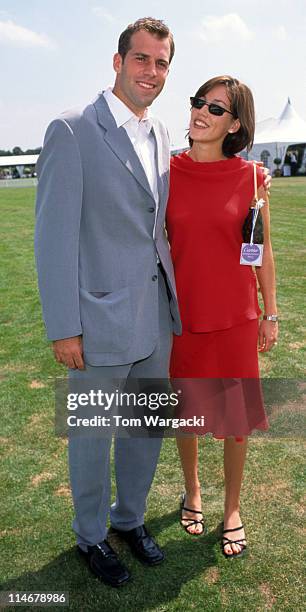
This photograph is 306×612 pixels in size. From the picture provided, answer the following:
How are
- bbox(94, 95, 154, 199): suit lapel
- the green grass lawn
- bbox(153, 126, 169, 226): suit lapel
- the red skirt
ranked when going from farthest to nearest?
the red skirt
the green grass lawn
bbox(153, 126, 169, 226): suit lapel
bbox(94, 95, 154, 199): suit lapel

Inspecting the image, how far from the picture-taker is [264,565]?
A: 251 centimetres

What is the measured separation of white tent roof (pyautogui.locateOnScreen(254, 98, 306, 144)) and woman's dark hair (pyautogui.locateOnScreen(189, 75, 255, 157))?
89.3 feet

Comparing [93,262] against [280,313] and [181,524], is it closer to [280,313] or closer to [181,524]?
[181,524]

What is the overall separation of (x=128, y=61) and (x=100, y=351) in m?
1.18

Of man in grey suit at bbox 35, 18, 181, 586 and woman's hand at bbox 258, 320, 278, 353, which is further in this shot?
woman's hand at bbox 258, 320, 278, 353

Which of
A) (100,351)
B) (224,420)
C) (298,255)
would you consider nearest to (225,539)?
(224,420)

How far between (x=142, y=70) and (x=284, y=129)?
94.7 ft

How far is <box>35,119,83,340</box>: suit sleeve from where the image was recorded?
77.5 inches

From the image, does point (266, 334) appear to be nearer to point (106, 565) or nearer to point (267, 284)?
point (267, 284)

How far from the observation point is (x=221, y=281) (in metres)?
2.44

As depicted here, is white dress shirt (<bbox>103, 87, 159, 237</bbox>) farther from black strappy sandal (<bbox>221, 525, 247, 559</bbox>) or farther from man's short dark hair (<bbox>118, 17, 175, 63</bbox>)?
black strappy sandal (<bbox>221, 525, 247, 559</bbox>)

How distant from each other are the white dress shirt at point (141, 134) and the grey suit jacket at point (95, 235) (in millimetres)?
39

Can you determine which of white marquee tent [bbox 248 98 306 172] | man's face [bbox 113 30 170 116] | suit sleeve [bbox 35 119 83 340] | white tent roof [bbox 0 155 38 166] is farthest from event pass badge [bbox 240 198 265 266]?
white tent roof [bbox 0 155 38 166]

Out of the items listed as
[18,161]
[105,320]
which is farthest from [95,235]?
[18,161]
